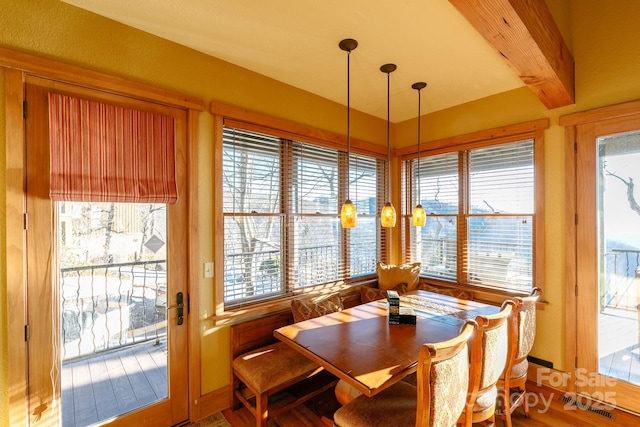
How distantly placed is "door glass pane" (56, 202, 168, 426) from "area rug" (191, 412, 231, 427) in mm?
359

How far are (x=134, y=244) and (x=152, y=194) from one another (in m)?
0.39

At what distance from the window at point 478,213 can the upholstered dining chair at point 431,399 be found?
186 centimetres

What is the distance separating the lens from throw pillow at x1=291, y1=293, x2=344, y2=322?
2551mm

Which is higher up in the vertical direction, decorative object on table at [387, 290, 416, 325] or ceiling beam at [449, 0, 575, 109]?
ceiling beam at [449, 0, 575, 109]

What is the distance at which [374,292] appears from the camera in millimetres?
3236

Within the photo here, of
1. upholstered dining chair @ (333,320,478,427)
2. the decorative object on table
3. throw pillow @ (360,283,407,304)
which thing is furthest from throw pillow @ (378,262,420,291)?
upholstered dining chair @ (333,320,478,427)

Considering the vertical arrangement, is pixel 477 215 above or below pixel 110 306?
above

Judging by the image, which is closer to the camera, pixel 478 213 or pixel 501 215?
pixel 501 215

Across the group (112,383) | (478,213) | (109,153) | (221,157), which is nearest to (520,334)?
(478,213)

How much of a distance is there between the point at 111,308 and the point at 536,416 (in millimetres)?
3342

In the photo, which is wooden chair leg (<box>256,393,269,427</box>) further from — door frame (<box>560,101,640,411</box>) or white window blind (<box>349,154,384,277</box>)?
door frame (<box>560,101,640,411</box>)

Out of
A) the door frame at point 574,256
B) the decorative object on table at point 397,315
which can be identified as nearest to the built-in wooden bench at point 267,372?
the decorative object on table at point 397,315

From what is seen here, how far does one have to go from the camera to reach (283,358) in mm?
2268

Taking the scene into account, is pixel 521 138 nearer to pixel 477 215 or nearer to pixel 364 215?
pixel 477 215
